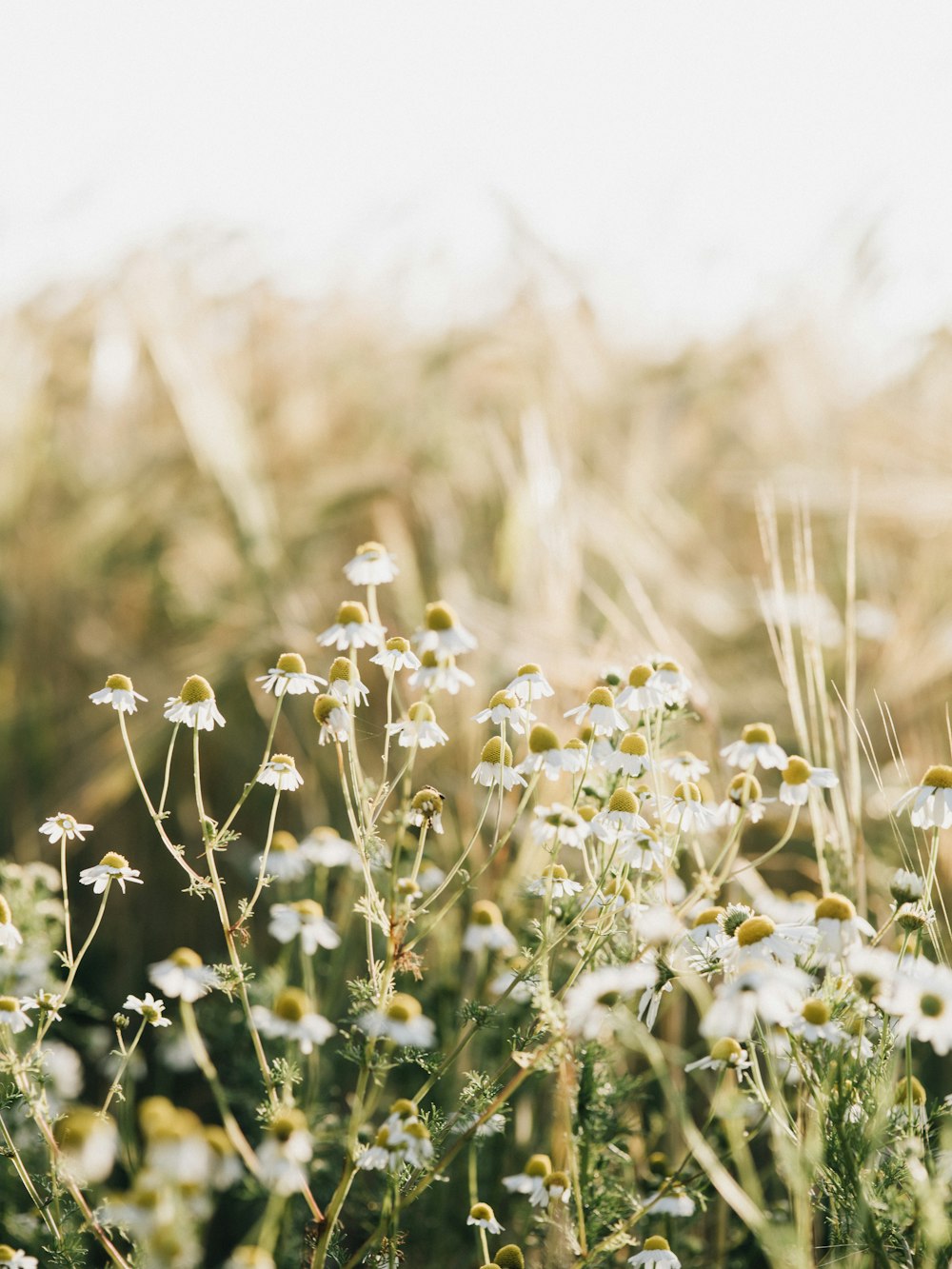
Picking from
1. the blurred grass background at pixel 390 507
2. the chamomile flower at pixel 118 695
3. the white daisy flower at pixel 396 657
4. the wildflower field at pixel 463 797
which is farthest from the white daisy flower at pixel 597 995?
the blurred grass background at pixel 390 507

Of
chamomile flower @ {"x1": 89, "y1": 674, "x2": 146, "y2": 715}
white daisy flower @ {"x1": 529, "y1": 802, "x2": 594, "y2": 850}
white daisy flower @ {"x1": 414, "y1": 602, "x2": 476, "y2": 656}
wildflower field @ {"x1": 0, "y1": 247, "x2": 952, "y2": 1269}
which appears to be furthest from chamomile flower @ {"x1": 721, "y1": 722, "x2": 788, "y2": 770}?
chamomile flower @ {"x1": 89, "y1": 674, "x2": 146, "y2": 715}

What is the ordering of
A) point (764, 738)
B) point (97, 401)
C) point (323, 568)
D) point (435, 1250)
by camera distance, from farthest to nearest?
point (97, 401) → point (323, 568) → point (435, 1250) → point (764, 738)

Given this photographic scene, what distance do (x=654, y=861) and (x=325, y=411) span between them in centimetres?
171

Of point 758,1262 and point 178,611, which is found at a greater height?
point 178,611

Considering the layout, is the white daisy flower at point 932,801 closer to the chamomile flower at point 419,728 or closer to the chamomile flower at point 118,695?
the chamomile flower at point 419,728

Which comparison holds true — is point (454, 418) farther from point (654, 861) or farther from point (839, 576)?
point (654, 861)

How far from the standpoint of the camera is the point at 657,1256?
A: 858 millimetres

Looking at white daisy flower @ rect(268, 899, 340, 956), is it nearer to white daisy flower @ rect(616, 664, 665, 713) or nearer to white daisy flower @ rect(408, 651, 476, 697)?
white daisy flower @ rect(408, 651, 476, 697)

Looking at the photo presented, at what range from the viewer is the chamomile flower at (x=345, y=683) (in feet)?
2.68

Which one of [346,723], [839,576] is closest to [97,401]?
[839,576]

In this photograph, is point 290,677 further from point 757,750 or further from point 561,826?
point 757,750

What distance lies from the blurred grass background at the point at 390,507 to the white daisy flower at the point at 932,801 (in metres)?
0.33

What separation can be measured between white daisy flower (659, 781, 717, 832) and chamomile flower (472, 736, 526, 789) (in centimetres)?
11

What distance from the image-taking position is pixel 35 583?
6.84ft
